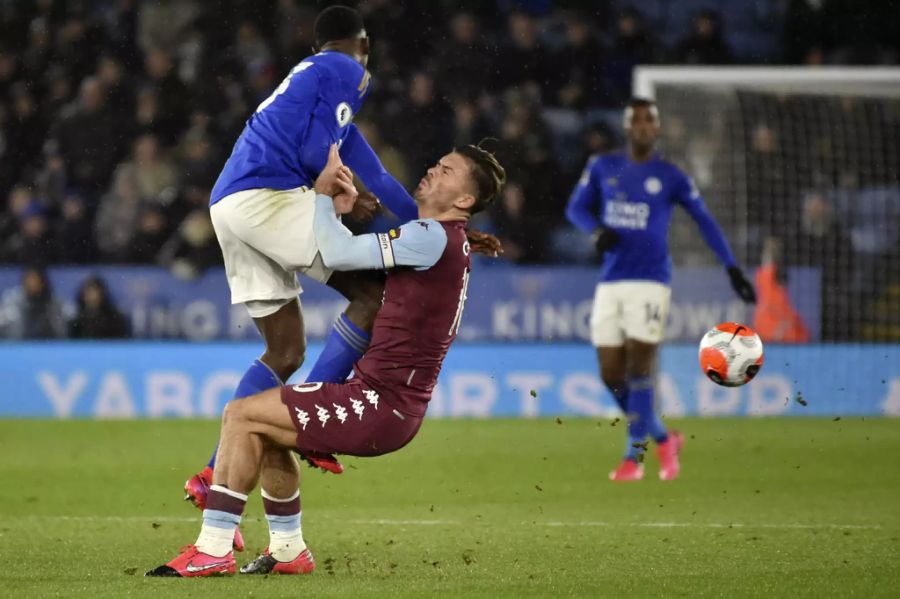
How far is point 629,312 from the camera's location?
930 centimetres

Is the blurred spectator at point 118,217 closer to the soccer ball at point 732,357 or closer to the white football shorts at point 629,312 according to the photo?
the white football shorts at point 629,312

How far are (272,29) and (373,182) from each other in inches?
378

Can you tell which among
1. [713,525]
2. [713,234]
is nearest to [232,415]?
[713,525]

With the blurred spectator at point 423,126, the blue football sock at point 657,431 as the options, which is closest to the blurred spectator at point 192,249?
the blurred spectator at point 423,126

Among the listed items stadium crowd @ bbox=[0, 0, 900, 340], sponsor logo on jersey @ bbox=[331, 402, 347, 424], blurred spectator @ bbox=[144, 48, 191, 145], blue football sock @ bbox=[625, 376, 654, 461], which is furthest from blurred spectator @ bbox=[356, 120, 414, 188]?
sponsor logo on jersey @ bbox=[331, 402, 347, 424]

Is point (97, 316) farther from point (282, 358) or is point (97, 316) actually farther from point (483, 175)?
point (483, 175)

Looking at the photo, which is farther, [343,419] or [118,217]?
[118,217]

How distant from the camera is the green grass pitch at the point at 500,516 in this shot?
202 inches

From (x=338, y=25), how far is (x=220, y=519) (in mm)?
2150

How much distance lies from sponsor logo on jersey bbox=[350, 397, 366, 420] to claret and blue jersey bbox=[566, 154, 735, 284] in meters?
4.56

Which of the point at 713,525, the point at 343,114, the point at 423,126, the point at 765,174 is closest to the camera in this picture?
the point at 343,114

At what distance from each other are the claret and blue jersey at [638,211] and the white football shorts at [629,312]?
69mm

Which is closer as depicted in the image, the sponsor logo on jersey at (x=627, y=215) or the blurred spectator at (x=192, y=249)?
the sponsor logo on jersey at (x=627, y=215)

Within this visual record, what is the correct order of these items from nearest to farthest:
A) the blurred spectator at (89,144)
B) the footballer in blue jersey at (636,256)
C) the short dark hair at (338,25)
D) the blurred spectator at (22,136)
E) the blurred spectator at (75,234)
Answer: the short dark hair at (338,25) → the footballer in blue jersey at (636,256) → the blurred spectator at (75,234) → the blurred spectator at (89,144) → the blurred spectator at (22,136)
